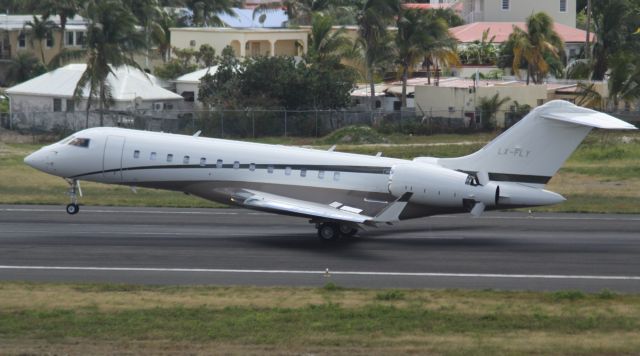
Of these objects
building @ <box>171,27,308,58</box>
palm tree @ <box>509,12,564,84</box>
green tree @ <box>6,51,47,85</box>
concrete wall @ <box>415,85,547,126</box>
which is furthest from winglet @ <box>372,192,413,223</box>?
green tree @ <box>6,51,47,85</box>

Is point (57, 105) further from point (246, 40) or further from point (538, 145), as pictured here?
point (538, 145)

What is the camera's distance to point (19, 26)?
92875 millimetres

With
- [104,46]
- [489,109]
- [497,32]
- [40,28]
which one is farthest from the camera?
[497,32]

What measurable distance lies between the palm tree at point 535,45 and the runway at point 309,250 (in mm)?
36658

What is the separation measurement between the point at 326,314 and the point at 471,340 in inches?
120

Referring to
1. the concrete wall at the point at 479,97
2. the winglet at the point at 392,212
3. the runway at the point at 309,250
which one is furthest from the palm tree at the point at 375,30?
the winglet at the point at 392,212

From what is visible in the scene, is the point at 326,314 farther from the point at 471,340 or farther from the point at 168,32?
the point at 168,32

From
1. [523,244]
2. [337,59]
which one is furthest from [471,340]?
[337,59]

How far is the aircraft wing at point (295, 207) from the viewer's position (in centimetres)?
2959

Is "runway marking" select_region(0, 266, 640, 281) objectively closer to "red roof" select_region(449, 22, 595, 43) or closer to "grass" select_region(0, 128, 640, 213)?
"grass" select_region(0, 128, 640, 213)

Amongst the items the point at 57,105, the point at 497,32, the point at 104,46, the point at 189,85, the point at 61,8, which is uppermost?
the point at 61,8

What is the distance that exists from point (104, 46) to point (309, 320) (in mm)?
41502

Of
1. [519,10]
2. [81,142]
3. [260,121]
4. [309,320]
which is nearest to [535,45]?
[260,121]

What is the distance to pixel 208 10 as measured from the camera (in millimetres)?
103125
